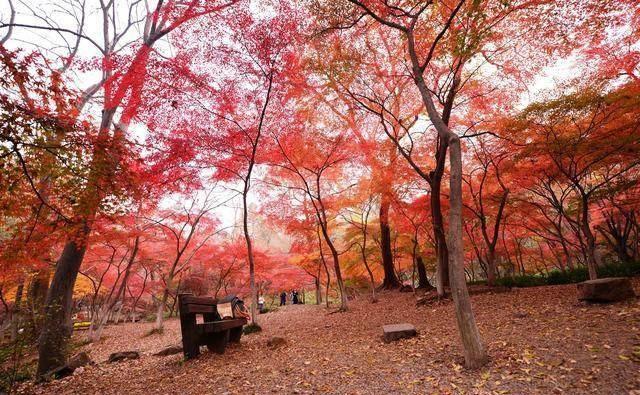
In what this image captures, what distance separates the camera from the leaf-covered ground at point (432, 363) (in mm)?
4066

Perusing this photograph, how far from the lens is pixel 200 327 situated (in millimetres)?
6953

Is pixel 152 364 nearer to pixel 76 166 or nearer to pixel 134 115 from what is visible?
pixel 76 166

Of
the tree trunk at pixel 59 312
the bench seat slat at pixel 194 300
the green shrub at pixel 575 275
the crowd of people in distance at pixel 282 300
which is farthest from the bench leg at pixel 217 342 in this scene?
the crowd of people in distance at pixel 282 300

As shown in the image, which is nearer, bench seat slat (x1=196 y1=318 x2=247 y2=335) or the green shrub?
bench seat slat (x1=196 y1=318 x2=247 y2=335)

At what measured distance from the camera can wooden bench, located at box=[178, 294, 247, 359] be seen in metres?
6.82

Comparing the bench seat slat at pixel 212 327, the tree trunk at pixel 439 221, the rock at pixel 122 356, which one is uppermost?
the tree trunk at pixel 439 221

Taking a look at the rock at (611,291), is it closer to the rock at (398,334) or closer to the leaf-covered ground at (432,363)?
the leaf-covered ground at (432,363)

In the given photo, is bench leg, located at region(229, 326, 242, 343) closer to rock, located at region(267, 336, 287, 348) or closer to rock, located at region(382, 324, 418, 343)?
rock, located at region(267, 336, 287, 348)

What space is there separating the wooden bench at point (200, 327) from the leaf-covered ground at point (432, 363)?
12.4 inches

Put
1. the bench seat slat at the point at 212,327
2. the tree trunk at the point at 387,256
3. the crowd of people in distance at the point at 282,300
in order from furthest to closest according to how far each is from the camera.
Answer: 1. the crowd of people in distance at the point at 282,300
2. the tree trunk at the point at 387,256
3. the bench seat slat at the point at 212,327

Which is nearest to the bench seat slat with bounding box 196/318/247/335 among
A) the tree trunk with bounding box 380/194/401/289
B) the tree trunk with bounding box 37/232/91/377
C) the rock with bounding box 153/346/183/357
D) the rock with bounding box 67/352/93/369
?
the rock with bounding box 153/346/183/357

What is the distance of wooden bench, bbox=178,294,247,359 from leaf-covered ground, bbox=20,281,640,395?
12.4 inches

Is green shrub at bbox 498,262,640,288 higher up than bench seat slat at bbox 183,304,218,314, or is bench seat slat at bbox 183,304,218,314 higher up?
bench seat slat at bbox 183,304,218,314

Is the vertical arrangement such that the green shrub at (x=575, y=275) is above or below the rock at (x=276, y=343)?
above
